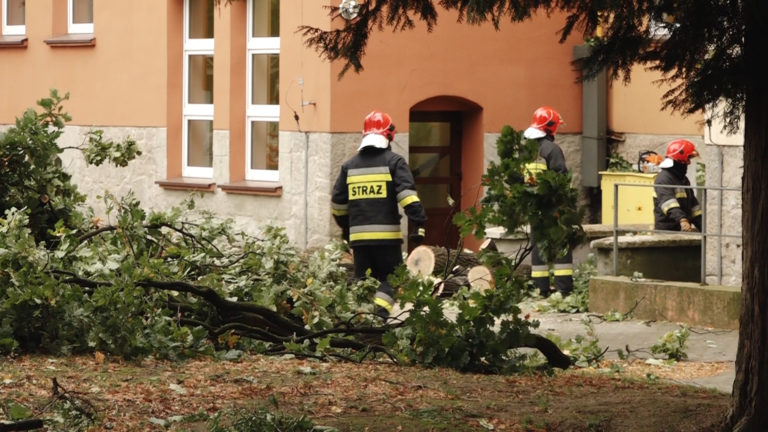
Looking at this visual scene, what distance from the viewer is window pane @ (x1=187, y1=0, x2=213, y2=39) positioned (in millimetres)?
19672

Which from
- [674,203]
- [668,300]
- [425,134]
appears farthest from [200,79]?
[668,300]

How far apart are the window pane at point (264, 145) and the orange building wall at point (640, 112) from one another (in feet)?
15.1

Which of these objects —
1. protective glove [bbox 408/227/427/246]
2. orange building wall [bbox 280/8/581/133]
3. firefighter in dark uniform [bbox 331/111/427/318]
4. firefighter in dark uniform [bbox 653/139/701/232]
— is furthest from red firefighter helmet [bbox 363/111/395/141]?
orange building wall [bbox 280/8/581/133]

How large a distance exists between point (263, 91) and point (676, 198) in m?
7.12

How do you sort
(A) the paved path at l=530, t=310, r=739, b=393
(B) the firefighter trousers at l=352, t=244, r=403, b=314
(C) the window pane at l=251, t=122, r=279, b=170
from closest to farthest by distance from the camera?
(A) the paved path at l=530, t=310, r=739, b=393 → (B) the firefighter trousers at l=352, t=244, r=403, b=314 → (C) the window pane at l=251, t=122, r=279, b=170

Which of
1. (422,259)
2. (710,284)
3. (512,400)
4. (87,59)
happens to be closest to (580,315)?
(710,284)

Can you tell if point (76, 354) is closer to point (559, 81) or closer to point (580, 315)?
point (580, 315)

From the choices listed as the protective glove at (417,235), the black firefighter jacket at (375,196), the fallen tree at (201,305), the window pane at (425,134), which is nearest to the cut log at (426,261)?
the protective glove at (417,235)

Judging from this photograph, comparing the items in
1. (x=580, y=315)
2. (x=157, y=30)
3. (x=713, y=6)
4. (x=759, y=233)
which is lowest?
(x=580, y=315)

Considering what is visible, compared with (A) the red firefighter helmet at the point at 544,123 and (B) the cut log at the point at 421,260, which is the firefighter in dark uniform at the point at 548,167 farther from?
(B) the cut log at the point at 421,260

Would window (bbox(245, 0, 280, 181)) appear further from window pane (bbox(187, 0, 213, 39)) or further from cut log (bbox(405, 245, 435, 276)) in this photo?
cut log (bbox(405, 245, 435, 276))

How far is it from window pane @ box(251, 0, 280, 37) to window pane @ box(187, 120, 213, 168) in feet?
5.80

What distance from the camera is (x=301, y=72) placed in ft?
58.2

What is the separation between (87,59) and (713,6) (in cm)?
1675
